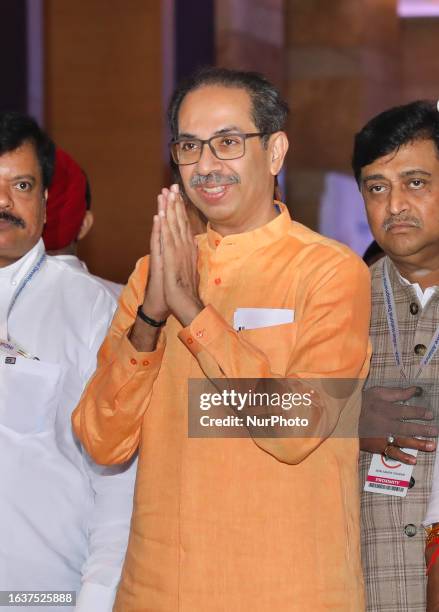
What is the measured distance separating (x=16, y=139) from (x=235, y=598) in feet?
4.59

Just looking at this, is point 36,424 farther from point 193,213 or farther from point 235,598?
point 235,598

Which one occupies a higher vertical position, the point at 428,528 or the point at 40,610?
the point at 428,528

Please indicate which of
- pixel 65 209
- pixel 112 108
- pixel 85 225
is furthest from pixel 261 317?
pixel 112 108

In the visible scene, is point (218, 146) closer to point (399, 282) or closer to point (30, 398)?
point (399, 282)

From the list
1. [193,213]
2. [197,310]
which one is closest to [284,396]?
[197,310]

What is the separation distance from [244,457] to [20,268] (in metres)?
1.03

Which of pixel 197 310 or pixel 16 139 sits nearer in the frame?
pixel 197 310

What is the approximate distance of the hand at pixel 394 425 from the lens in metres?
2.59

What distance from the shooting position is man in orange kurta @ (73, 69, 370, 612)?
7.18 ft

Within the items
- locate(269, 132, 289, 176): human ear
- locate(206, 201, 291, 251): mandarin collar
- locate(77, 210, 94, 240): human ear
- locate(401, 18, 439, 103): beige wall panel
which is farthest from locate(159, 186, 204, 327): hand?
locate(401, 18, 439, 103): beige wall panel

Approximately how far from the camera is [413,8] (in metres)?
11.2

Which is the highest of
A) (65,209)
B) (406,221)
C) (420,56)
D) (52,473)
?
(420,56)

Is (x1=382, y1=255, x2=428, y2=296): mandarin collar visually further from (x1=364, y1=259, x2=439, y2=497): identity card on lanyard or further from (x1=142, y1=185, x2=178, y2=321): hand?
(x1=142, y1=185, x2=178, y2=321): hand

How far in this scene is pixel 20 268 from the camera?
118 inches
